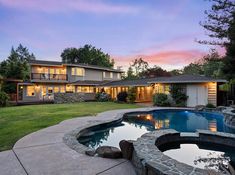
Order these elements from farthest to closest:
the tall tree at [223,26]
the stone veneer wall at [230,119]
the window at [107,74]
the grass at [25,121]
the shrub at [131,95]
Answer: the window at [107,74], the shrub at [131,95], the tall tree at [223,26], the stone veneer wall at [230,119], the grass at [25,121]

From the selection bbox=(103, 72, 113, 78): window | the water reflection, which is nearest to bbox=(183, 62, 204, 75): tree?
bbox=(103, 72, 113, 78): window

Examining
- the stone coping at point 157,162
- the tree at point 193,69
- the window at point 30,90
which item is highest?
the tree at point 193,69

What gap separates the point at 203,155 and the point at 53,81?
26617mm

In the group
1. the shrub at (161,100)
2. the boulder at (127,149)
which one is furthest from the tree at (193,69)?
the boulder at (127,149)

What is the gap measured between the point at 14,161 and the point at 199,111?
657 inches

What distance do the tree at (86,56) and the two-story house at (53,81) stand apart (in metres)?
21.5

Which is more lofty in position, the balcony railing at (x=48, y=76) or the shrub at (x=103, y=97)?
the balcony railing at (x=48, y=76)

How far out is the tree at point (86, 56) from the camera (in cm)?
5500

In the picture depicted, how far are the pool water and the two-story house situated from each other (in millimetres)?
24204

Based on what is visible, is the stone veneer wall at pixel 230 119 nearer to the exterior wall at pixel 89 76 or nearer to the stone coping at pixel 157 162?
the stone coping at pixel 157 162

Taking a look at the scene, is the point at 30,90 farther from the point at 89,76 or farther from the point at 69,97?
the point at 89,76

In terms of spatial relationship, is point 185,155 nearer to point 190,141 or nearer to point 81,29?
point 190,141

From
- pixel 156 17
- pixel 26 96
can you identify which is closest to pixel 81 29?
pixel 156 17

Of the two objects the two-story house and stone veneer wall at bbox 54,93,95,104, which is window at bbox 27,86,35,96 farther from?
stone veneer wall at bbox 54,93,95,104
